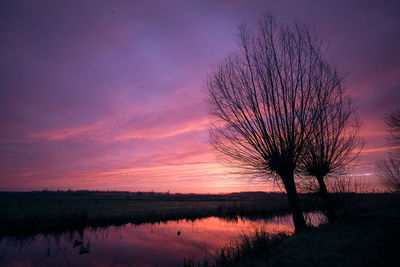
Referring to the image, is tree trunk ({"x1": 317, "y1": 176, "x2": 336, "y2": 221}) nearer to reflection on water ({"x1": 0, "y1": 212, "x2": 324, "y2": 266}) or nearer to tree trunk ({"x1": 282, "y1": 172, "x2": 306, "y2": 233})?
reflection on water ({"x1": 0, "y1": 212, "x2": 324, "y2": 266})

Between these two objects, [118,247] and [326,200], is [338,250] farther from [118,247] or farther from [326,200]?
[118,247]

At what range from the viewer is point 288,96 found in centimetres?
946

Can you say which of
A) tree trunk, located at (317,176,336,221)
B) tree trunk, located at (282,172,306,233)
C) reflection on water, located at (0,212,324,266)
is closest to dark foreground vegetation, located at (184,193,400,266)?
tree trunk, located at (282,172,306,233)

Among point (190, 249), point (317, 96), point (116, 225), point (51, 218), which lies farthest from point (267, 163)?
point (51, 218)

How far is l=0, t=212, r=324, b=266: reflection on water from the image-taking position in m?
12.5

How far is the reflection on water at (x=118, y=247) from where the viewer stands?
12453 millimetres

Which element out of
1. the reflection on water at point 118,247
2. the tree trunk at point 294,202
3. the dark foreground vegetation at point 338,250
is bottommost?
the reflection on water at point 118,247

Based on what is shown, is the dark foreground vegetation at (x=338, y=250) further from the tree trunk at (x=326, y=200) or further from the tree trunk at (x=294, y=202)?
the tree trunk at (x=326, y=200)

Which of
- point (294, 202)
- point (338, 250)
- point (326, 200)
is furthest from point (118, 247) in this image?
point (326, 200)

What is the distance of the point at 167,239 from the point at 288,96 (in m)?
15.6

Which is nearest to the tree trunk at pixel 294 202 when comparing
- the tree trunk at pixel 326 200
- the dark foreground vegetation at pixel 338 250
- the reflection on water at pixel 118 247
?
the dark foreground vegetation at pixel 338 250

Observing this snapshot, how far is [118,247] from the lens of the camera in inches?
591

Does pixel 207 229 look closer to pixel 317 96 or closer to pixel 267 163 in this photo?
pixel 267 163

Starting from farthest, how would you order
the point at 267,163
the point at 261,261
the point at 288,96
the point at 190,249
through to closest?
the point at 190,249, the point at 267,163, the point at 288,96, the point at 261,261
